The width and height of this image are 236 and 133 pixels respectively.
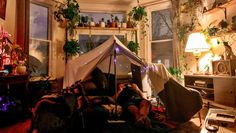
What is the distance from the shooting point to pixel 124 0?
5.38m

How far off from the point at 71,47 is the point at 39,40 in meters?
0.77

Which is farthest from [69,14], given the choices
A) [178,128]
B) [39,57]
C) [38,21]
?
[178,128]

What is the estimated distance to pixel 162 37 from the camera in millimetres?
5266

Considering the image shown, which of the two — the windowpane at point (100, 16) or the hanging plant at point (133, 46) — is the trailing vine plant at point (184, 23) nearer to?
the hanging plant at point (133, 46)

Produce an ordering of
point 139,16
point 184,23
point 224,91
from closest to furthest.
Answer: point 224,91 < point 184,23 < point 139,16

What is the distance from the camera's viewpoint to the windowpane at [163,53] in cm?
512

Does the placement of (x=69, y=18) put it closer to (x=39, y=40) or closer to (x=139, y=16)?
(x=39, y=40)

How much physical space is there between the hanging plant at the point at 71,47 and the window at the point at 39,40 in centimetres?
43

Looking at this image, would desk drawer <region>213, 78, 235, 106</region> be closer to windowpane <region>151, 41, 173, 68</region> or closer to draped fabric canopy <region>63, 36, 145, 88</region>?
draped fabric canopy <region>63, 36, 145, 88</region>

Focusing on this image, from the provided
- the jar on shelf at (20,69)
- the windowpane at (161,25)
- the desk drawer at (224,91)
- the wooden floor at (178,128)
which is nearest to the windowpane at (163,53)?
the windowpane at (161,25)

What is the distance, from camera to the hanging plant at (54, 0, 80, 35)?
480 centimetres

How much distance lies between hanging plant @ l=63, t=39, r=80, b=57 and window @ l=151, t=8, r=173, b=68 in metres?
2.01

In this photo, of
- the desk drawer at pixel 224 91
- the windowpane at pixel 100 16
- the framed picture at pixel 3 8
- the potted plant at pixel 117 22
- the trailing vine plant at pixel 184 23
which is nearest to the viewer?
the desk drawer at pixel 224 91

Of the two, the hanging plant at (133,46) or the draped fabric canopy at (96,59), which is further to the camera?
the hanging plant at (133,46)
